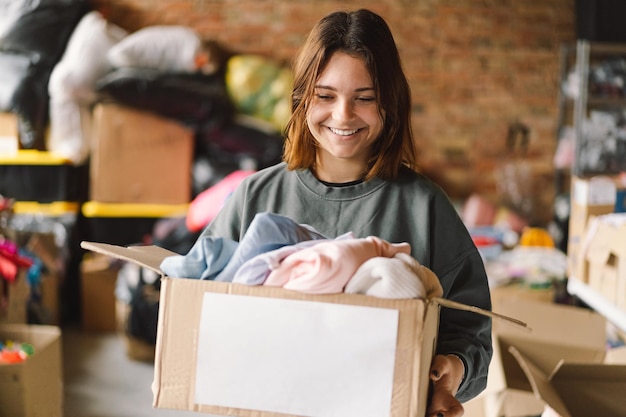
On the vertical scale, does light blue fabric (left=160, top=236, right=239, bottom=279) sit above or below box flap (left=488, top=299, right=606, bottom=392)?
above

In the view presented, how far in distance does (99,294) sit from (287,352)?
11.2 feet

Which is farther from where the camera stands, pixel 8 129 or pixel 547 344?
pixel 8 129

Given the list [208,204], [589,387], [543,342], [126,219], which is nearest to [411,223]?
[589,387]

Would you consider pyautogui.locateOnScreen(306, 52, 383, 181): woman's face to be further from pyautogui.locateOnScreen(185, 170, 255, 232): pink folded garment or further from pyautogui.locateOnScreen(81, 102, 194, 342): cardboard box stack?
pyautogui.locateOnScreen(81, 102, 194, 342): cardboard box stack

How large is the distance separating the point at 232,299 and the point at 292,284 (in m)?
0.08

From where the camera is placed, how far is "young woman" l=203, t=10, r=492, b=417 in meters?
1.25

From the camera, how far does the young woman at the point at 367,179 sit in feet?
4.10

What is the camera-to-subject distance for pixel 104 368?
361 cm

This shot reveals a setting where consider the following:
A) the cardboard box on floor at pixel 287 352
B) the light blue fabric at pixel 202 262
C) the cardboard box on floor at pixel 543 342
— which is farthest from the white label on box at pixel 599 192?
the light blue fabric at pixel 202 262

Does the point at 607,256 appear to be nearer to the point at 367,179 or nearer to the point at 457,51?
the point at 367,179

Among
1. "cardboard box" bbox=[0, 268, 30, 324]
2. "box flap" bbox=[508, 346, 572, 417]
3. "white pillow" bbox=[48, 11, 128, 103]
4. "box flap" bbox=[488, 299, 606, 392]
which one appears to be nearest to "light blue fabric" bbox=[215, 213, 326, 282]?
"box flap" bbox=[508, 346, 572, 417]

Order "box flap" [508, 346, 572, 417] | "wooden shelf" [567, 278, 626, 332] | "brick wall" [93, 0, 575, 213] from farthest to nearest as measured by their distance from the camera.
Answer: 1. "brick wall" [93, 0, 575, 213]
2. "wooden shelf" [567, 278, 626, 332]
3. "box flap" [508, 346, 572, 417]

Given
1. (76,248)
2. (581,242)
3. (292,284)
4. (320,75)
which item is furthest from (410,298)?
(76,248)

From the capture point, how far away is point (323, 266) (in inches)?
36.6
